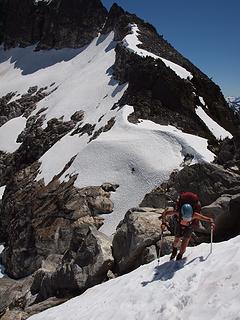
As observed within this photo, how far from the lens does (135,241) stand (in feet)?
56.6

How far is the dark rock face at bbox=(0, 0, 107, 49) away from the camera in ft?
240

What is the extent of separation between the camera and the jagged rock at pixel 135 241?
16844 millimetres

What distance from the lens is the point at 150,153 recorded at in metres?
30.5

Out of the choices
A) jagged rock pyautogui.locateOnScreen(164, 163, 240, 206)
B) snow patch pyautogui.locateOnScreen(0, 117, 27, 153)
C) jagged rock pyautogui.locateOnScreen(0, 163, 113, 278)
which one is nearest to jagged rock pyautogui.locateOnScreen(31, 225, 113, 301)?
jagged rock pyautogui.locateOnScreen(164, 163, 240, 206)

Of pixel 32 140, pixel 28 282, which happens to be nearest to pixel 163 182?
pixel 28 282

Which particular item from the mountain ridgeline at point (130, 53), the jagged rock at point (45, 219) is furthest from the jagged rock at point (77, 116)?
the jagged rock at point (45, 219)

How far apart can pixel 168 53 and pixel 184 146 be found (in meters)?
27.3

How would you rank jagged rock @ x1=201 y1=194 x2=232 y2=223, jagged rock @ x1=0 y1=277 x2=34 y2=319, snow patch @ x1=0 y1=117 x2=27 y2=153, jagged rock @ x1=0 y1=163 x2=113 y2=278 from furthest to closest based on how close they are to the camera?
snow patch @ x1=0 y1=117 x2=27 y2=153
jagged rock @ x1=0 y1=163 x2=113 y2=278
jagged rock @ x1=0 y1=277 x2=34 y2=319
jagged rock @ x1=201 y1=194 x2=232 y2=223

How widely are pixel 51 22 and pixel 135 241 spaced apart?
69.2 meters

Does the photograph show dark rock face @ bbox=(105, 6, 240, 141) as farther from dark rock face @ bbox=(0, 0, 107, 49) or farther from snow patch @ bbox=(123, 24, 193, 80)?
dark rock face @ bbox=(0, 0, 107, 49)

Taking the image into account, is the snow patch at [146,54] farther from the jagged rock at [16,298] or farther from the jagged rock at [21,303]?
the jagged rock at [21,303]

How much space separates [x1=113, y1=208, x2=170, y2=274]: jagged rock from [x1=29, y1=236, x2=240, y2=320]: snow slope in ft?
5.66

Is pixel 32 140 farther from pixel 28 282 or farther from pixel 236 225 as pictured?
pixel 236 225

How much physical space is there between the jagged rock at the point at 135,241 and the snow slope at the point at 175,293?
1724 millimetres
